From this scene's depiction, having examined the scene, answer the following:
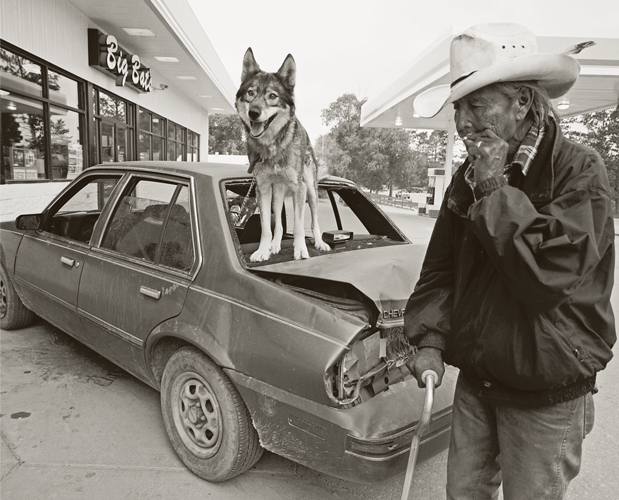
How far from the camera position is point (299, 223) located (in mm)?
3006

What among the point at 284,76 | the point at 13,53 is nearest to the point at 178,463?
the point at 284,76

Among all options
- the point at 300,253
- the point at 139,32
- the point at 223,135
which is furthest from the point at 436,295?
the point at 223,135

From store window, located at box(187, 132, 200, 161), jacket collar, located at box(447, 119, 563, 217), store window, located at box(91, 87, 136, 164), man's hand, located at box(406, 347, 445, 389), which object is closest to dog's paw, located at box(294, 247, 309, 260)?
man's hand, located at box(406, 347, 445, 389)

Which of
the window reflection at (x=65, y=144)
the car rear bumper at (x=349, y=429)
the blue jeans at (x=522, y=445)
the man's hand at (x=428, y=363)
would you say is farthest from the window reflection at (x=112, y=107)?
the blue jeans at (x=522, y=445)

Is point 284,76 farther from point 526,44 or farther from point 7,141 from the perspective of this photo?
point 7,141

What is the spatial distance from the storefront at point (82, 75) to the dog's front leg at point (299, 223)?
6.47 meters

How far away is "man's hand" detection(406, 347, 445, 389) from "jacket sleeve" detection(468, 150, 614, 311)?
0.47 meters

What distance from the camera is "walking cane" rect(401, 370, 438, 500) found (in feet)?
5.23

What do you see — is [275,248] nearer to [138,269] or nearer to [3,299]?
[138,269]

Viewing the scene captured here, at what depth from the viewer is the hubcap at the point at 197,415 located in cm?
242

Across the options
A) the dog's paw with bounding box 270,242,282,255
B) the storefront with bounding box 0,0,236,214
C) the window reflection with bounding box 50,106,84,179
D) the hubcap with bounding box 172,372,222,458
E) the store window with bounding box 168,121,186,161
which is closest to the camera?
the hubcap with bounding box 172,372,222,458

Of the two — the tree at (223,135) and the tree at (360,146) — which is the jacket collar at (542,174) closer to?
the tree at (360,146)

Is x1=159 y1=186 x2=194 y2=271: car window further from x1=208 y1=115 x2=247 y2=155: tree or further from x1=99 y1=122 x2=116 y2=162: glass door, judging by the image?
x1=208 y1=115 x2=247 y2=155: tree

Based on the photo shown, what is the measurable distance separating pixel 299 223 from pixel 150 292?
39.2 inches
